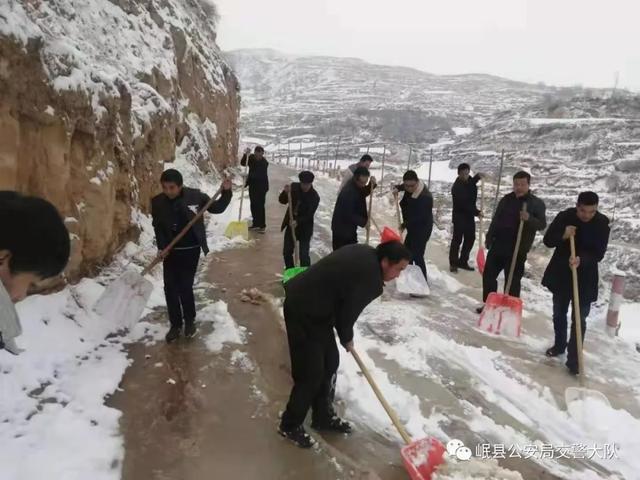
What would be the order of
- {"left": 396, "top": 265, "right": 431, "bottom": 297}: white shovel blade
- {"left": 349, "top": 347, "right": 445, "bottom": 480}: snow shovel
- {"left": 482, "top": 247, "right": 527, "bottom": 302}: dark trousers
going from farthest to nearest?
1. {"left": 396, "top": 265, "right": 431, "bottom": 297}: white shovel blade
2. {"left": 482, "top": 247, "right": 527, "bottom": 302}: dark trousers
3. {"left": 349, "top": 347, "right": 445, "bottom": 480}: snow shovel

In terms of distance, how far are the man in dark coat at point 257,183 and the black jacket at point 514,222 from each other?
514cm

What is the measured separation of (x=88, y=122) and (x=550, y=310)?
6300 mm

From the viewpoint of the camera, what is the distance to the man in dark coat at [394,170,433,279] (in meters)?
6.69

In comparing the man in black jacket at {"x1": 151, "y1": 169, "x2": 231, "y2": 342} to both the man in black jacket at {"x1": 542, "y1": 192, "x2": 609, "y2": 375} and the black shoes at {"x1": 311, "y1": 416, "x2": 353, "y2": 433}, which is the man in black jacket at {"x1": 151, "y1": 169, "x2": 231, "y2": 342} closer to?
the black shoes at {"x1": 311, "y1": 416, "x2": 353, "y2": 433}

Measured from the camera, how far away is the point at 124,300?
4902mm

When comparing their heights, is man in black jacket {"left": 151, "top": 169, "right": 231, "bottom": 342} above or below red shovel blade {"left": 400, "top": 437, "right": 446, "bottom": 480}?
above

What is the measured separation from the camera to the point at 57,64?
193 inches

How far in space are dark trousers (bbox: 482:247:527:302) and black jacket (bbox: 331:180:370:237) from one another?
1643 millimetres

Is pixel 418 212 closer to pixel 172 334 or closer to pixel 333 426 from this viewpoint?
pixel 172 334

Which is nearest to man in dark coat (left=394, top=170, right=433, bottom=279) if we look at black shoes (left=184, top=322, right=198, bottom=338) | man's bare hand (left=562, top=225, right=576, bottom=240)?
man's bare hand (left=562, top=225, right=576, bottom=240)

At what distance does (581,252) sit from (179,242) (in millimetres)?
3993

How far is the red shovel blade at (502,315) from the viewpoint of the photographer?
18.9ft

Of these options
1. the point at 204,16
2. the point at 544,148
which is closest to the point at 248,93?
the point at 544,148

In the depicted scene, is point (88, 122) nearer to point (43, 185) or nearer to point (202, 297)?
point (43, 185)
